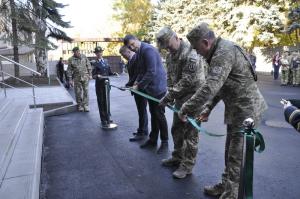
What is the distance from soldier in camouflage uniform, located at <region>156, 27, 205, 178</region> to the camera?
15.8 feet

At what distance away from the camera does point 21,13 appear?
20781 mm

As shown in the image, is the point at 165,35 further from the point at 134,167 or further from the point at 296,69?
the point at 296,69

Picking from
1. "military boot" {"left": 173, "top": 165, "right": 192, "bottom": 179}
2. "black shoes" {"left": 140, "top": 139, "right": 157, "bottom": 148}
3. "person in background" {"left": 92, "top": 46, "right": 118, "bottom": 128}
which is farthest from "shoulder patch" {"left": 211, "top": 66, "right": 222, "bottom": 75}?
"person in background" {"left": 92, "top": 46, "right": 118, "bottom": 128}

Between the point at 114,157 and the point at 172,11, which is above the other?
the point at 172,11

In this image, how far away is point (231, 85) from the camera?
144 inches

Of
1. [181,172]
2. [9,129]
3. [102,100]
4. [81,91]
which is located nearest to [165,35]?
[181,172]

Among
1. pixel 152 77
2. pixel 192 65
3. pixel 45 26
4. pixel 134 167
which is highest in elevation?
pixel 45 26

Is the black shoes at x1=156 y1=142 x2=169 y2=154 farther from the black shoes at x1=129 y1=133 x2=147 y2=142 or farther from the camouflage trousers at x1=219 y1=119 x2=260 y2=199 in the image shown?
the camouflage trousers at x1=219 y1=119 x2=260 y2=199

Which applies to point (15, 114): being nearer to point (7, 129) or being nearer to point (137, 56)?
point (7, 129)

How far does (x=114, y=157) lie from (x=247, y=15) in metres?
21.8

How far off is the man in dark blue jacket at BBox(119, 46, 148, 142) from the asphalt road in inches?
13.3

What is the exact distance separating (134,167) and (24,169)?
1677mm

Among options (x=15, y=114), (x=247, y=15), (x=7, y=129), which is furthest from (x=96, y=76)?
(x=247, y=15)

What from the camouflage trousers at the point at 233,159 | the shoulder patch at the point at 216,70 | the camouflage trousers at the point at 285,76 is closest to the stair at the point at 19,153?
the camouflage trousers at the point at 233,159
